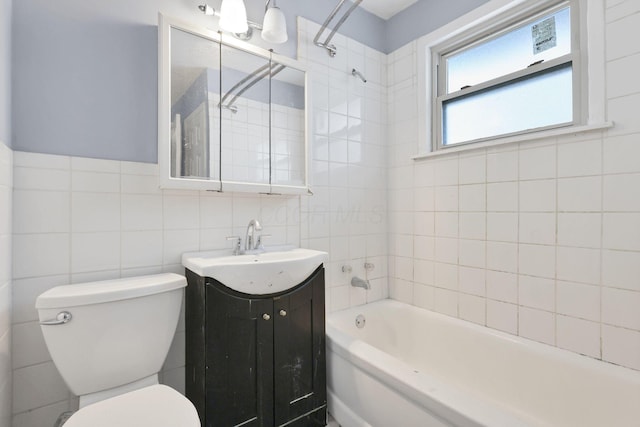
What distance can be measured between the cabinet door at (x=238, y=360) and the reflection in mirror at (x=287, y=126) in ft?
2.34

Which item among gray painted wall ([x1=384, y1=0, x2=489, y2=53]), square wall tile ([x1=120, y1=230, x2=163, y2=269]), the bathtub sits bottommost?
the bathtub

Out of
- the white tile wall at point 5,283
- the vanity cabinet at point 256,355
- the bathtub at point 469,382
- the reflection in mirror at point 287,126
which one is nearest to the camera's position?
the white tile wall at point 5,283

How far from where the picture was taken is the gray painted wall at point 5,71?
40.4 inches

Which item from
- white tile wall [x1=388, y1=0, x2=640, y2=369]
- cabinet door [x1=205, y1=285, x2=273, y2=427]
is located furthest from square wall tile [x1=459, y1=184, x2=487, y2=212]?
cabinet door [x1=205, y1=285, x2=273, y2=427]

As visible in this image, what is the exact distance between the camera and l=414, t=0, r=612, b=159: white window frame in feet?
4.47

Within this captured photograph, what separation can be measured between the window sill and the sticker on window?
1.61ft

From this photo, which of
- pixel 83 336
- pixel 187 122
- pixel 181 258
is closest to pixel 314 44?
pixel 187 122

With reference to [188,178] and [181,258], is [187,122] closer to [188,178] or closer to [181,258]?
[188,178]

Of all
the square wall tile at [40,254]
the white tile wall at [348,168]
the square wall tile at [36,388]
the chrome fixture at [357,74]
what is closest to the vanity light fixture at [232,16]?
the white tile wall at [348,168]

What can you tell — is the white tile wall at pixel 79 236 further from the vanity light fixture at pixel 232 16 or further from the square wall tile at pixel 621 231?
the square wall tile at pixel 621 231

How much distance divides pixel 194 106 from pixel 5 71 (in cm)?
63

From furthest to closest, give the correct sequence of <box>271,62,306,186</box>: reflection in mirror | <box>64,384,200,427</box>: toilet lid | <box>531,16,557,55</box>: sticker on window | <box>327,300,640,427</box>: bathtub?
<box>271,62,306,186</box>: reflection in mirror < <box>531,16,557,55</box>: sticker on window < <box>327,300,640,427</box>: bathtub < <box>64,384,200,427</box>: toilet lid

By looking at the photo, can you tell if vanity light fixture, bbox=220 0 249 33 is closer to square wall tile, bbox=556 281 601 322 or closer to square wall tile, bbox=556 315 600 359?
square wall tile, bbox=556 281 601 322

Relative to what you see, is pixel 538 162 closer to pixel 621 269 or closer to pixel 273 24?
pixel 621 269
